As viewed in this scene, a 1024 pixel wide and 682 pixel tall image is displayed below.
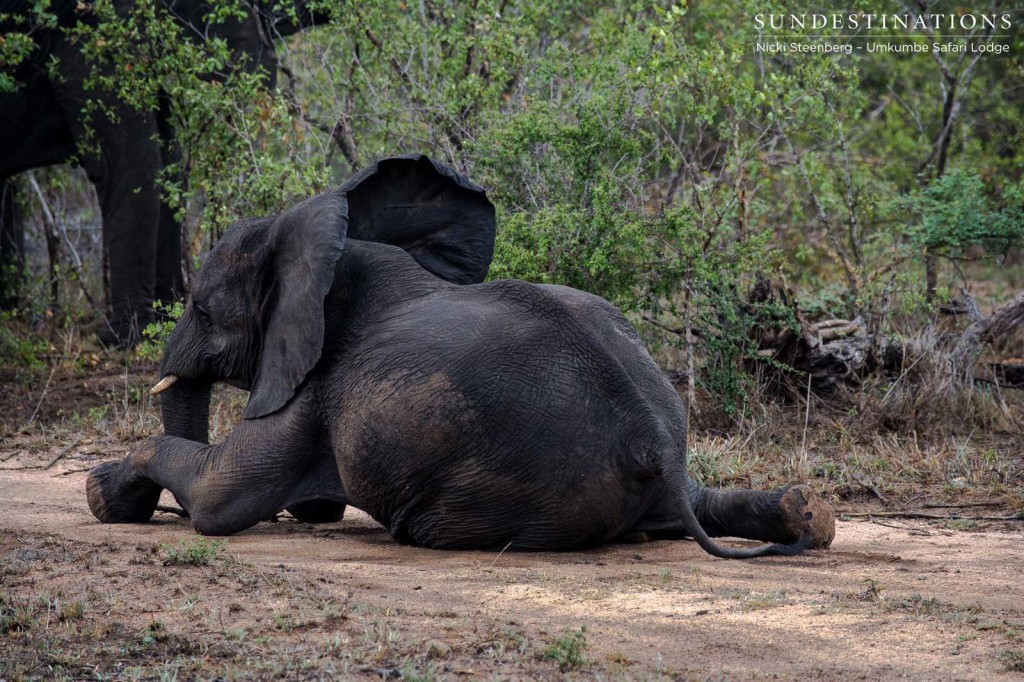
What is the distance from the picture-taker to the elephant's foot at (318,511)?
19.0 ft

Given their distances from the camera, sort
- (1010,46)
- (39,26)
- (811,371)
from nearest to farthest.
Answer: (811,371) → (39,26) → (1010,46)

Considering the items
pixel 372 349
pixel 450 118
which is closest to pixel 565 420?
pixel 372 349

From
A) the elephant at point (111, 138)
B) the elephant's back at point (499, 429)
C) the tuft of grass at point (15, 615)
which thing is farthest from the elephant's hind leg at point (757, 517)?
the elephant at point (111, 138)

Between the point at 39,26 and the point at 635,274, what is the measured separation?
17.6 feet

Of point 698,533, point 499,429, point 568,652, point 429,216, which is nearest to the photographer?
point 568,652

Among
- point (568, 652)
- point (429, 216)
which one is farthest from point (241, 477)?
point (568, 652)

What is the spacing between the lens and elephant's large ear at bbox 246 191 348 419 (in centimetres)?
509

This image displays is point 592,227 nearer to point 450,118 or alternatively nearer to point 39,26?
point 450,118

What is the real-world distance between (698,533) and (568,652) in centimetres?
121

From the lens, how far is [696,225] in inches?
331

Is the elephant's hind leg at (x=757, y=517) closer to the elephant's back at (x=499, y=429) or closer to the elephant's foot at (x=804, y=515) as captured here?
the elephant's foot at (x=804, y=515)

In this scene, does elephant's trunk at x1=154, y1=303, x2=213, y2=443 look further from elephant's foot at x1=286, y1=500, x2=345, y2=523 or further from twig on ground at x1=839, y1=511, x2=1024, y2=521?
twig on ground at x1=839, y1=511, x2=1024, y2=521

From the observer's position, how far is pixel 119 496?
18.6ft

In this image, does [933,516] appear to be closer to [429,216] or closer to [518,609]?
[429,216]
